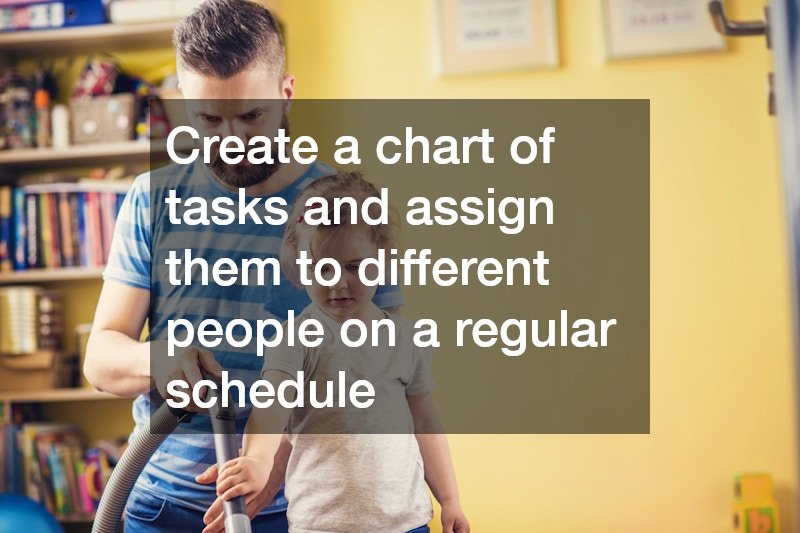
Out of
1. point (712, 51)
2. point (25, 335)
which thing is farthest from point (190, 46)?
point (712, 51)

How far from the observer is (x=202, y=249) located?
1.22m

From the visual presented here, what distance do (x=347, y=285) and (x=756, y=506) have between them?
1956mm

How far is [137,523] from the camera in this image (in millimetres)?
1254

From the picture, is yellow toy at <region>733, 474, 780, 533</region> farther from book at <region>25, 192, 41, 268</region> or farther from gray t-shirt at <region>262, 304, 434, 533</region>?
book at <region>25, 192, 41, 268</region>

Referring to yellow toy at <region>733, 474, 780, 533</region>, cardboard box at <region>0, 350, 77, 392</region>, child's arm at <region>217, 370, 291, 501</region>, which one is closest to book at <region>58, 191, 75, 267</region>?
cardboard box at <region>0, 350, 77, 392</region>

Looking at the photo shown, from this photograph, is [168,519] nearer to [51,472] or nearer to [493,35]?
[51,472]

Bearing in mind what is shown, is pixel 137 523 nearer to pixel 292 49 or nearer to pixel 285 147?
pixel 285 147

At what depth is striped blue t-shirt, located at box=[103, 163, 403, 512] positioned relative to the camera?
119 centimetres

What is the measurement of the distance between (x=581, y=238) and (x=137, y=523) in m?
1.89

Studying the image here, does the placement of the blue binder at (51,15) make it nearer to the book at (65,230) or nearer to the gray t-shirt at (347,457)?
the book at (65,230)

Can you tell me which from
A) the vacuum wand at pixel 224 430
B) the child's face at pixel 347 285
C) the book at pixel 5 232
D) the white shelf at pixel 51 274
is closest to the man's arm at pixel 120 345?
the vacuum wand at pixel 224 430

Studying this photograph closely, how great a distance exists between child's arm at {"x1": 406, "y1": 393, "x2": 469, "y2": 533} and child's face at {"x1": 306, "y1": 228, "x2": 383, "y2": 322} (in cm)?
17

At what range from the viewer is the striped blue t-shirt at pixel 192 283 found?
119 cm

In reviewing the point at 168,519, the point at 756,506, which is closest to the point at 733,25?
the point at 168,519
